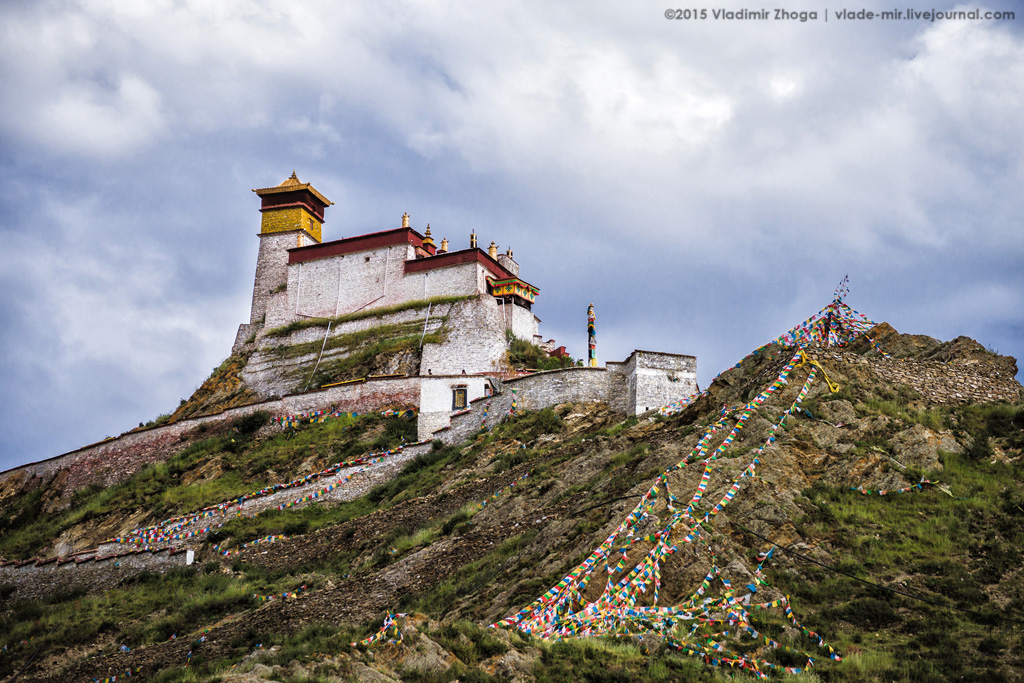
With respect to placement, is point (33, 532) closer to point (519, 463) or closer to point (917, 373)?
point (519, 463)

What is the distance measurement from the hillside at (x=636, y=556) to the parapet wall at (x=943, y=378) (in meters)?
0.11

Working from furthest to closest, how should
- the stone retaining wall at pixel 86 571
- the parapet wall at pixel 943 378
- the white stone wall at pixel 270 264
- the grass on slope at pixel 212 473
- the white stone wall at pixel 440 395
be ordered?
the white stone wall at pixel 270 264
the white stone wall at pixel 440 395
the grass on slope at pixel 212 473
the stone retaining wall at pixel 86 571
the parapet wall at pixel 943 378

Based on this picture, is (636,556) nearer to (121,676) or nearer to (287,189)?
(121,676)

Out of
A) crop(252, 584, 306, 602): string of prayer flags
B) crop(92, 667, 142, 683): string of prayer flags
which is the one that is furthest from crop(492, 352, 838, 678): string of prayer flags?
crop(92, 667, 142, 683): string of prayer flags

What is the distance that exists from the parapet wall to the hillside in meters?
0.11

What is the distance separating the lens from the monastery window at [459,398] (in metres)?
34.0

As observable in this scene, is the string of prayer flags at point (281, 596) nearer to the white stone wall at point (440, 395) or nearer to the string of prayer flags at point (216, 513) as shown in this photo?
the string of prayer flags at point (216, 513)

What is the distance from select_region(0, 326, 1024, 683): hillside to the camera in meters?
15.0

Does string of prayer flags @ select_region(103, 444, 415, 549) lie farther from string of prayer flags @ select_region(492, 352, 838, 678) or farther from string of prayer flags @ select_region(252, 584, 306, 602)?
string of prayer flags @ select_region(492, 352, 838, 678)

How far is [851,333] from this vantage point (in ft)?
82.2

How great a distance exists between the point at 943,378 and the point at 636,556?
10.3 metres

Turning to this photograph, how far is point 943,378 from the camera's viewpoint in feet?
75.9

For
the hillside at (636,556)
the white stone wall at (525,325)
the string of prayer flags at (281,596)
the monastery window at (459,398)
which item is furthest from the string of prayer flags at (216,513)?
the white stone wall at (525,325)

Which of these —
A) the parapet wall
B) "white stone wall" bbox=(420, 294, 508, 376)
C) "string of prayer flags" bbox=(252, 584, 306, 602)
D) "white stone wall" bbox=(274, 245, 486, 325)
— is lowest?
"string of prayer flags" bbox=(252, 584, 306, 602)
